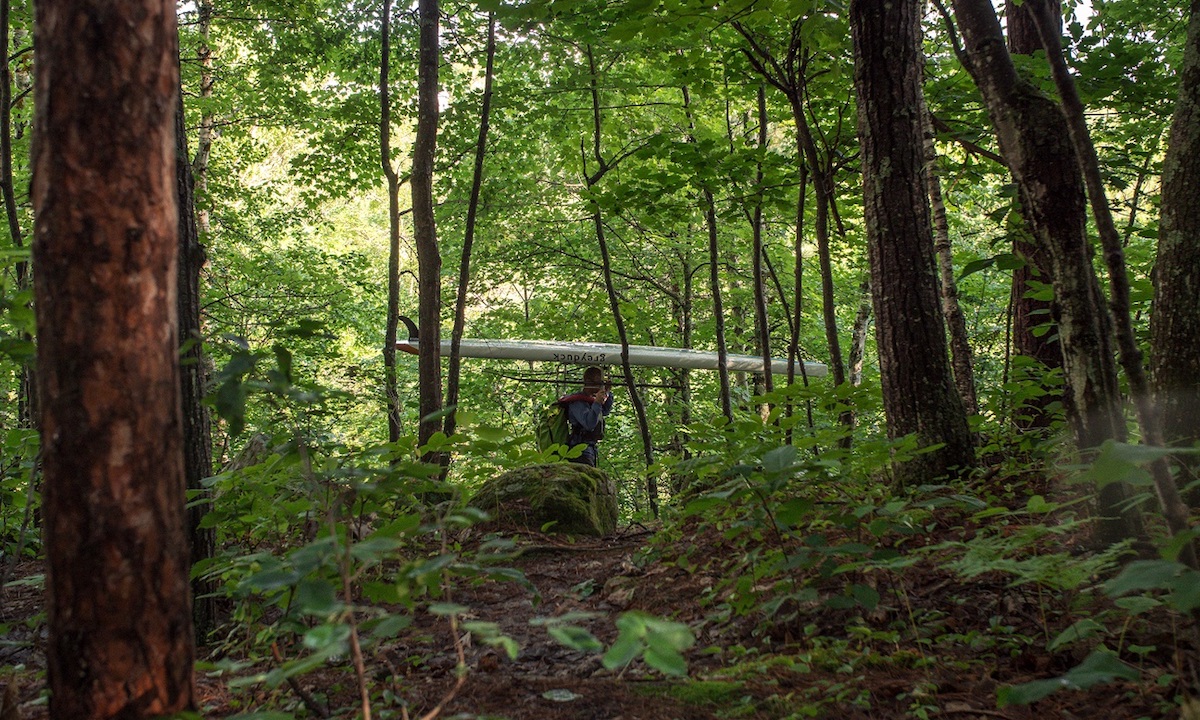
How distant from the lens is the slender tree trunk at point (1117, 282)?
6.91ft

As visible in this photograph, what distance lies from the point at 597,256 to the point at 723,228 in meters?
2.43

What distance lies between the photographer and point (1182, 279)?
361cm

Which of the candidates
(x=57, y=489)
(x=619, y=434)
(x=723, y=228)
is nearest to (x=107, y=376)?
(x=57, y=489)

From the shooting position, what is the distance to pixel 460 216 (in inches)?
517

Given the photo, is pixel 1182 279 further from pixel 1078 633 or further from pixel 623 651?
pixel 623 651

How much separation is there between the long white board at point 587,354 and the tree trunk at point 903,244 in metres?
10.2

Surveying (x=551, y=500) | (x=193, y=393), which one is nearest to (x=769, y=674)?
(x=193, y=393)

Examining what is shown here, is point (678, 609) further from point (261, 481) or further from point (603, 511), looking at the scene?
point (603, 511)

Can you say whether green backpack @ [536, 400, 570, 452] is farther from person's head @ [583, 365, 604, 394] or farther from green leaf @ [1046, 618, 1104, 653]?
green leaf @ [1046, 618, 1104, 653]

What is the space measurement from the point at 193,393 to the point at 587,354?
10818mm

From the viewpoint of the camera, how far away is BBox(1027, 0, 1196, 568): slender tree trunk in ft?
6.91

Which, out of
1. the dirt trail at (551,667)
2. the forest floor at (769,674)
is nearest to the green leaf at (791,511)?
the forest floor at (769,674)

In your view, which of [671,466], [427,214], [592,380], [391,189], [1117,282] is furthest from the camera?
[391,189]

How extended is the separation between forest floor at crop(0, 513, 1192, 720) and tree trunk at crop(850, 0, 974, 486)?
0.92 m
